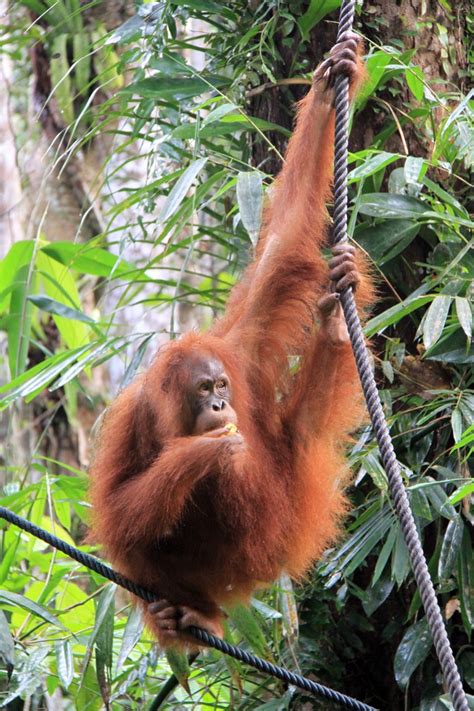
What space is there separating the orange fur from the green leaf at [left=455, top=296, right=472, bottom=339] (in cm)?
25

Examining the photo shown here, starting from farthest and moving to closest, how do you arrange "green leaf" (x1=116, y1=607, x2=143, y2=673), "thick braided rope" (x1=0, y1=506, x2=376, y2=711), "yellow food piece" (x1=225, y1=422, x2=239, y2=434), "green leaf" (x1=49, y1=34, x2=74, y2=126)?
1. "green leaf" (x1=49, y1=34, x2=74, y2=126)
2. "green leaf" (x1=116, y1=607, x2=143, y2=673)
3. "yellow food piece" (x1=225, y1=422, x2=239, y2=434)
4. "thick braided rope" (x1=0, y1=506, x2=376, y2=711)

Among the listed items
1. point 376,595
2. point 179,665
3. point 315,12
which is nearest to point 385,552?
point 376,595

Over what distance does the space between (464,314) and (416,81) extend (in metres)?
0.79

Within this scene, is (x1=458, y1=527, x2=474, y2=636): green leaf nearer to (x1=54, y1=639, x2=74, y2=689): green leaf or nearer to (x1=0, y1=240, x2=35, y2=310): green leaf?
(x1=54, y1=639, x2=74, y2=689): green leaf

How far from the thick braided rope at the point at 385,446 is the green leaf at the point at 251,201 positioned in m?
0.48

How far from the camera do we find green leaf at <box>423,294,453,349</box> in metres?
2.64

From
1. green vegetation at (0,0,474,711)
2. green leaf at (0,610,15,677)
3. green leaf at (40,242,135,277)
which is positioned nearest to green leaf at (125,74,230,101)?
green vegetation at (0,0,474,711)

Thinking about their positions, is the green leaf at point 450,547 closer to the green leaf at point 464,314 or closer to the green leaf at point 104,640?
the green leaf at point 464,314

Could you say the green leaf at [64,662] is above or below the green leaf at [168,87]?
below

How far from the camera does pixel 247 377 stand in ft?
9.11

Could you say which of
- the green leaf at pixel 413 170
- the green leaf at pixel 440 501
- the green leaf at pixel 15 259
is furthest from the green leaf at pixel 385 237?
the green leaf at pixel 15 259

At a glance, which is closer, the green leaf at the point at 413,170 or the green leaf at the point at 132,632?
the green leaf at the point at 413,170

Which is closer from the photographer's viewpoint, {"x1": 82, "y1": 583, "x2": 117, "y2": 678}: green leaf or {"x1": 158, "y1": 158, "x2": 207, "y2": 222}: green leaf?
{"x1": 158, "y1": 158, "x2": 207, "y2": 222}: green leaf

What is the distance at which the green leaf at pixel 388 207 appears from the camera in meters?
2.87
